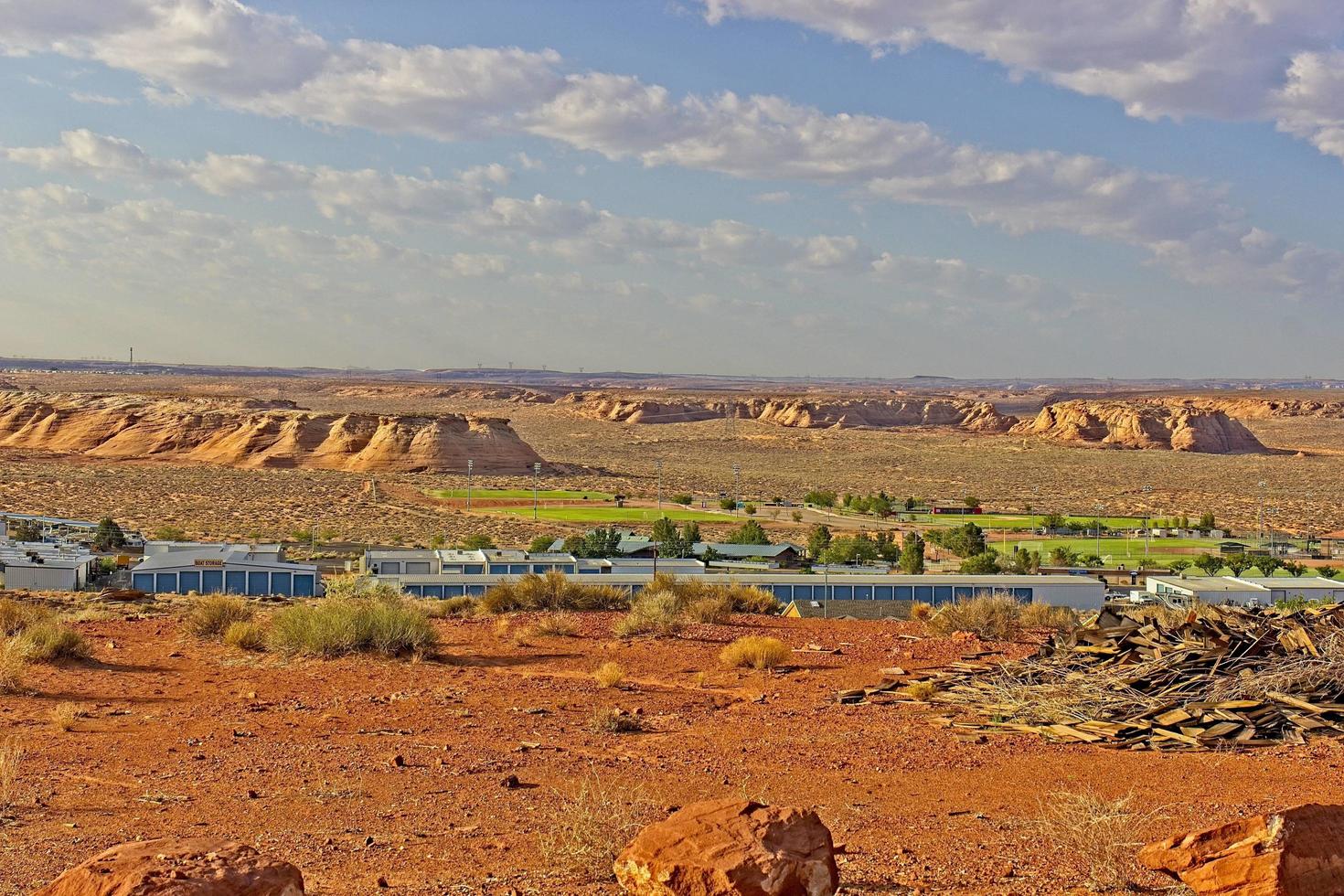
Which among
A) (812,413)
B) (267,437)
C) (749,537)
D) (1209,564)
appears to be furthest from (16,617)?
(812,413)

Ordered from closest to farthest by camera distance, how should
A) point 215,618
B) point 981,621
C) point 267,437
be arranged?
point 215,618 < point 981,621 < point 267,437

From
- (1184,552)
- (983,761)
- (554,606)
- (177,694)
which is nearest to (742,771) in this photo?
(983,761)

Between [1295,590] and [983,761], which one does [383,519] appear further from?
[983,761]

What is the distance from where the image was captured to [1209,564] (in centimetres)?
4256

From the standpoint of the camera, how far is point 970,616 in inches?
798

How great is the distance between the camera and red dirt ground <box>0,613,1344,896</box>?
805 centimetres

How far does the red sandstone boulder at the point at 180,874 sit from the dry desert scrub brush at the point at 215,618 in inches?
557

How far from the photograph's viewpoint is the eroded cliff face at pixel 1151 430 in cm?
14300

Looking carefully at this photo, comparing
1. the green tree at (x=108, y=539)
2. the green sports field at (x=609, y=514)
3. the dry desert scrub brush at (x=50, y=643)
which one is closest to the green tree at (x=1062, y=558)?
the green sports field at (x=609, y=514)

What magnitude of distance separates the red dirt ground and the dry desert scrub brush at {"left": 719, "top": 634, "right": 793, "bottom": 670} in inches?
10.6

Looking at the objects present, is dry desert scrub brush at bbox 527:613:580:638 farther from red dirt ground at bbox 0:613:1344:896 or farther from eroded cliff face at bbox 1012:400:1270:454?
eroded cliff face at bbox 1012:400:1270:454

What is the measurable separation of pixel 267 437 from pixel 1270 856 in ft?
297

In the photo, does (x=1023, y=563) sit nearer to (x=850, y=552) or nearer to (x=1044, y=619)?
(x=850, y=552)

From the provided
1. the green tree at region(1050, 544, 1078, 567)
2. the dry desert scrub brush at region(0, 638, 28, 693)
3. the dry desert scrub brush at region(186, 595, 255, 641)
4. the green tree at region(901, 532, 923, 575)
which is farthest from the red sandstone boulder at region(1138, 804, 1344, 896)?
the green tree at region(1050, 544, 1078, 567)
